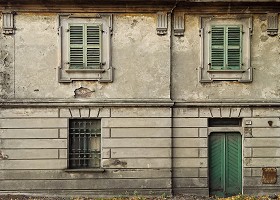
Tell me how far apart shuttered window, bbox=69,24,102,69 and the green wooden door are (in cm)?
465

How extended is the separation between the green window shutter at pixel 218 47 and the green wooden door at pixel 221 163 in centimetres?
235

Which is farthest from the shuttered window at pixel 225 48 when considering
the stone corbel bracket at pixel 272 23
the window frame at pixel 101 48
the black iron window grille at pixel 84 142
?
the black iron window grille at pixel 84 142

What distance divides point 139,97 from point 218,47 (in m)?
3.07

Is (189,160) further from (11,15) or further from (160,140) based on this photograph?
(11,15)

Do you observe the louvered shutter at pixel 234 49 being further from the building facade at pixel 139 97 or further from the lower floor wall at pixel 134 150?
the lower floor wall at pixel 134 150

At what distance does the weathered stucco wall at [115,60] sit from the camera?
12953 millimetres

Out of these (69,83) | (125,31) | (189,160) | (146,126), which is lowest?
(189,160)

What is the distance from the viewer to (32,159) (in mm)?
12922

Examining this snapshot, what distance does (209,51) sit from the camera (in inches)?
525

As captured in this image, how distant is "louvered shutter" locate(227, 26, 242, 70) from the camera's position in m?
13.3

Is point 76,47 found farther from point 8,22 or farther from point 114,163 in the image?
point 114,163

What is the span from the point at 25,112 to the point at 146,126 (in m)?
3.88

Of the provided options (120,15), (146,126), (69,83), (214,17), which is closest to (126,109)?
(146,126)

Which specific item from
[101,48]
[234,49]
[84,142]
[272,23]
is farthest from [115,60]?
[272,23]
